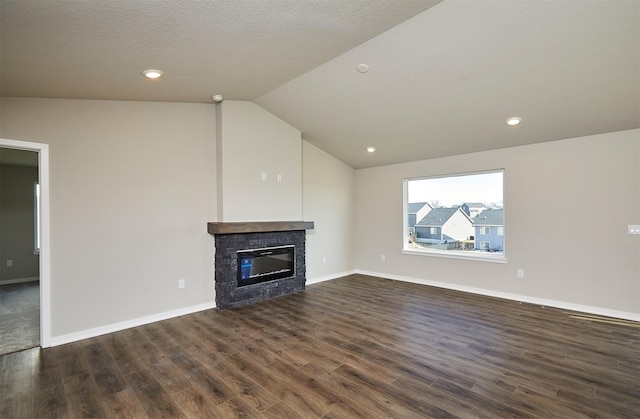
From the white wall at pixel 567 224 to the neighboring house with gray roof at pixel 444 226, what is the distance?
0.49 meters

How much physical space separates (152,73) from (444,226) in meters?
5.00

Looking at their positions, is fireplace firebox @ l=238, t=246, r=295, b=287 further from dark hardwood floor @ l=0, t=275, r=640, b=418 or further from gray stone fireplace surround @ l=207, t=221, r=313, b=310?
dark hardwood floor @ l=0, t=275, r=640, b=418

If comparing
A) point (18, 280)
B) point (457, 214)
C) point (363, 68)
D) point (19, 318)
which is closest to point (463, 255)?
point (457, 214)

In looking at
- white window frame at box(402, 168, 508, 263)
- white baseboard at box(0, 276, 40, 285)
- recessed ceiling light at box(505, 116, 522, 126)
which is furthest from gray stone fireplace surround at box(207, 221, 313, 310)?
white baseboard at box(0, 276, 40, 285)

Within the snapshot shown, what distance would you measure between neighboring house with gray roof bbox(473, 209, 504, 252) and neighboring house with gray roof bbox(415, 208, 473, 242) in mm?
143

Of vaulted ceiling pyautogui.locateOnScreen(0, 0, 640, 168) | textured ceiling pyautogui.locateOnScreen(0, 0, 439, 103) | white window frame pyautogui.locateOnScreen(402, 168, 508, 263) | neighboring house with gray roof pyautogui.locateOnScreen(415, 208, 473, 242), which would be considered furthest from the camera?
neighboring house with gray roof pyautogui.locateOnScreen(415, 208, 473, 242)

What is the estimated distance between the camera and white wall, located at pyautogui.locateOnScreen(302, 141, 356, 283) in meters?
5.66

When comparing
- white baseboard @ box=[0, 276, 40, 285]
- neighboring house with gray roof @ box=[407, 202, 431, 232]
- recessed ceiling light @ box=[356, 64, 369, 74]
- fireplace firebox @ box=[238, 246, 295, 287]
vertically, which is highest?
recessed ceiling light @ box=[356, 64, 369, 74]

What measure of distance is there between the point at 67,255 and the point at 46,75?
178 centimetres

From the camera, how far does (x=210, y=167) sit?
4211 millimetres

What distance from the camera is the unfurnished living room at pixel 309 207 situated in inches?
85.0

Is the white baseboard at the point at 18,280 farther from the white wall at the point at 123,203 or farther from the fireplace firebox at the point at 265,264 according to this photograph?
the fireplace firebox at the point at 265,264

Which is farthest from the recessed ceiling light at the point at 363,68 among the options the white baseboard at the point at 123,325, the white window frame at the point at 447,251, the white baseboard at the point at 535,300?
the white baseboard at the point at 535,300

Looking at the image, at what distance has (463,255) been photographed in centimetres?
507
